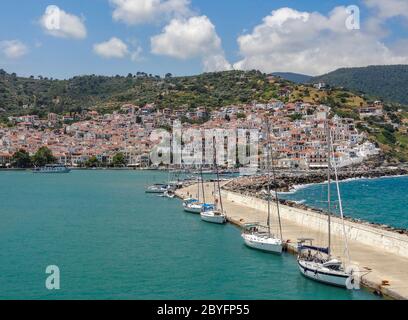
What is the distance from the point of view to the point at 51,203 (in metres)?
52.9

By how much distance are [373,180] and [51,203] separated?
58.9m

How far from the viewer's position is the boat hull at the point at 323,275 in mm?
20372

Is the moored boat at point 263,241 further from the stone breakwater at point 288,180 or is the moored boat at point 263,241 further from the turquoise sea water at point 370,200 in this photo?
the stone breakwater at point 288,180

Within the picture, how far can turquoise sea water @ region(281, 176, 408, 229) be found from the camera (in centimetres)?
4497

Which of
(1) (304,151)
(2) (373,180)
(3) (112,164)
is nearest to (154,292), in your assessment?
(2) (373,180)

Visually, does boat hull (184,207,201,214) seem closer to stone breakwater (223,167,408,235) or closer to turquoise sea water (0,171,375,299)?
turquoise sea water (0,171,375,299)

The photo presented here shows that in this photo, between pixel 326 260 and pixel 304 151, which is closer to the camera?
pixel 326 260

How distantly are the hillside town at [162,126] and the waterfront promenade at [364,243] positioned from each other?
71973 mm

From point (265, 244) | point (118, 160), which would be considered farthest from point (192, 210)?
point (118, 160)

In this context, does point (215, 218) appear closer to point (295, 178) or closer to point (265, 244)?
point (265, 244)

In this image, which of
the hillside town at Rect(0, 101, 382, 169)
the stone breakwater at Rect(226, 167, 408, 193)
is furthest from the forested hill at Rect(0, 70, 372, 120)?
the stone breakwater at Rect(226, 167, 408, 193)

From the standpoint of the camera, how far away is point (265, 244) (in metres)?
27.2
